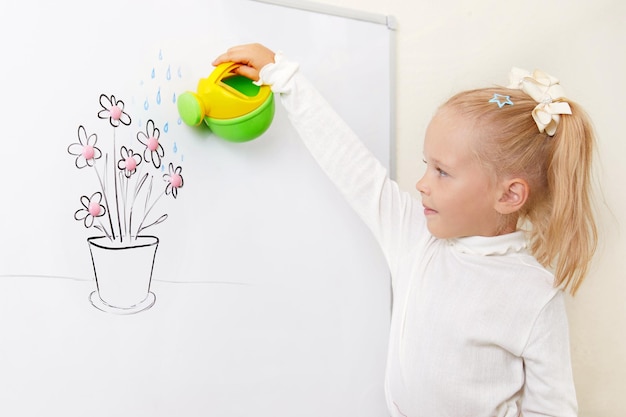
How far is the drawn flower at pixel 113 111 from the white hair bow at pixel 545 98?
20.7 inches

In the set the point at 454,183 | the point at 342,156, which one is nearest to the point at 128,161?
the point at 342,156

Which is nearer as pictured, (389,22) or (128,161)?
(128,161)

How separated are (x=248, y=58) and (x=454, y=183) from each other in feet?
1.05

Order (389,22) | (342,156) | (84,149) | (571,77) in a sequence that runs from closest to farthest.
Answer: (84,149), (342,156), (389,22), (571,77)

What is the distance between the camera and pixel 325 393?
3.38 ft

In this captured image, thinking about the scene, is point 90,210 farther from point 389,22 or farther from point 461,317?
point 389,22

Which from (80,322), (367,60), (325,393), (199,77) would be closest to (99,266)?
(80,322)

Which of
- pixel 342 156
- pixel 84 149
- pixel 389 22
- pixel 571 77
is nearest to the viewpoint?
pixel 84 149

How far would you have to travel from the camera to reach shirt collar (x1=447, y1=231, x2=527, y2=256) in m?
0.89

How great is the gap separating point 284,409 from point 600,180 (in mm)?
794

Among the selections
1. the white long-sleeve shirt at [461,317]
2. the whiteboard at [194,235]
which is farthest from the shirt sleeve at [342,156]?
the whiteboard at [194,235]

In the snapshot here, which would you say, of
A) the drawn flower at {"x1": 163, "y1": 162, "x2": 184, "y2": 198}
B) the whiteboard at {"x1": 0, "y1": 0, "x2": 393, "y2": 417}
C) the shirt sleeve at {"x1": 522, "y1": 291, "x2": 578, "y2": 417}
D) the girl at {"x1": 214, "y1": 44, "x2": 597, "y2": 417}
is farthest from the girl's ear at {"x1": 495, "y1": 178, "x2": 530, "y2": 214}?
the drawn flower at {"x1": 163, "y1": 162, "x2": 184, "y2": 198}

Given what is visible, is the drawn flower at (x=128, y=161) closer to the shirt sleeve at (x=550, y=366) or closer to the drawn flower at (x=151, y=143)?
the drawn flower at (x=151, y=143)

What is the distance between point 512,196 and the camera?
864mm
